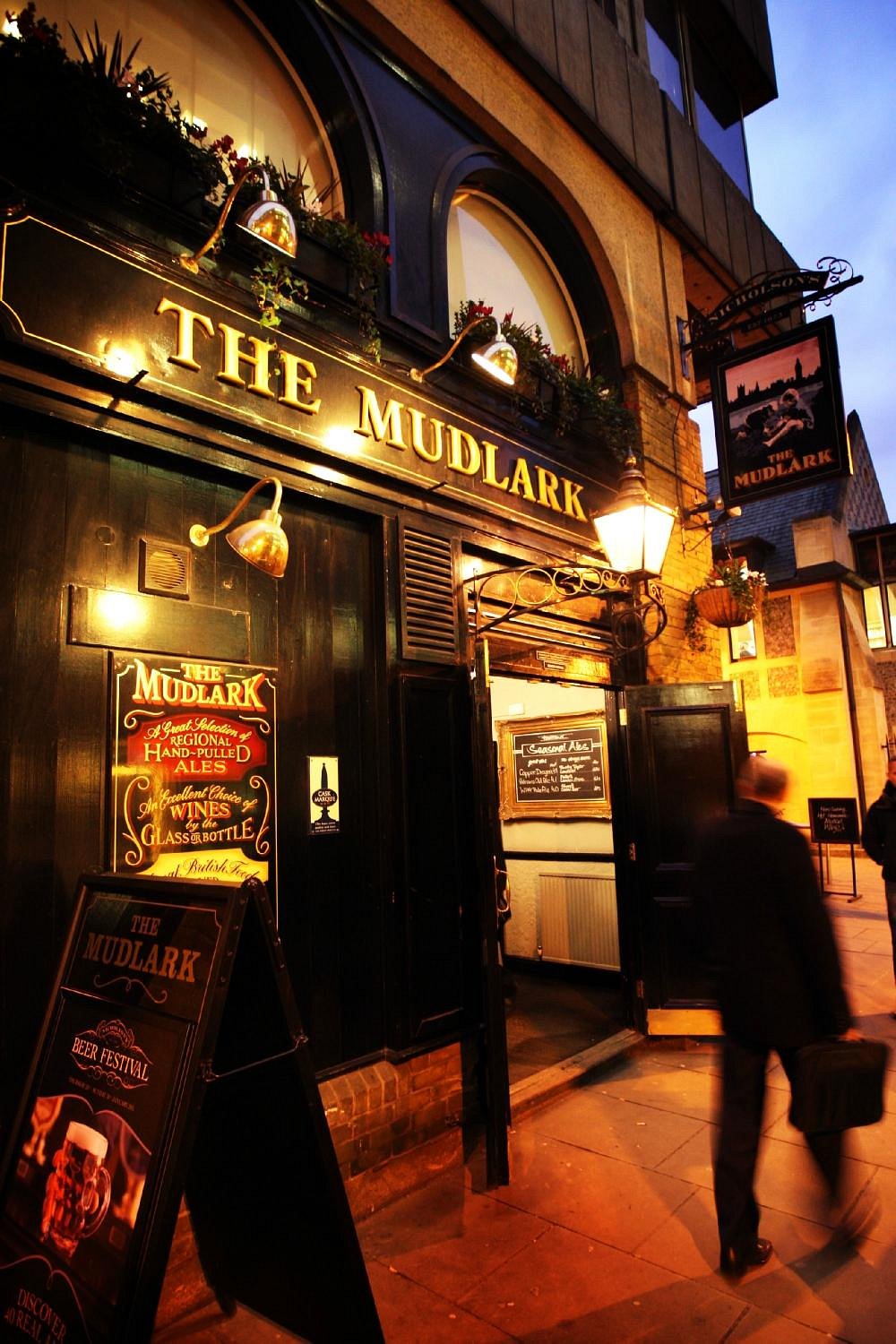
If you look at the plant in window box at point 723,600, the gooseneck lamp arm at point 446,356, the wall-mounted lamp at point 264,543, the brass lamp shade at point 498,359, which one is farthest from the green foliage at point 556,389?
the wall-mounted lamp at point 264,543

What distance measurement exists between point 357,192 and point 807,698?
16.6 meters

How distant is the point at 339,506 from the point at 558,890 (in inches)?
192

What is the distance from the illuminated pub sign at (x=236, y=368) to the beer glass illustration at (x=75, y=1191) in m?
2.90

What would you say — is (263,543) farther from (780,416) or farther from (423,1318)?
(780,416)

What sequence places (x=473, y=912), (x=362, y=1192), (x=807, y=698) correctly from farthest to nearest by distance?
(x=807, y=698)
(x=473, y=912)
(x=362, y=1192)

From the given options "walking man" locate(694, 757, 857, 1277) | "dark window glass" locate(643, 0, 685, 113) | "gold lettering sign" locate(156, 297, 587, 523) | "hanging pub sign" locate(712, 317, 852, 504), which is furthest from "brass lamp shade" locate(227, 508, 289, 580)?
"dark window glass" locate(643, 0, 685, 113)

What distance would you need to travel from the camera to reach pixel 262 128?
4.67m

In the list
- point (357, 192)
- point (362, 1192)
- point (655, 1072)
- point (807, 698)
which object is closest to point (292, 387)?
point (357, 192)

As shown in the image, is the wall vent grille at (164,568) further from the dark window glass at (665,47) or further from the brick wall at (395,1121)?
the dark window glass at (665,47)

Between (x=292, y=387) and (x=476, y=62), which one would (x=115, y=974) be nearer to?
(x=292, y=387)

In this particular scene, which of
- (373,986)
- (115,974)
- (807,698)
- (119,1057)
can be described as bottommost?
(373,986)

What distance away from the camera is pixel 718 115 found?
10.1 metres

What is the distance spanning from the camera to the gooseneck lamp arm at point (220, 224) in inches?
141

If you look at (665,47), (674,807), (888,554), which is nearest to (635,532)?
(674,807)
